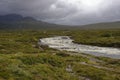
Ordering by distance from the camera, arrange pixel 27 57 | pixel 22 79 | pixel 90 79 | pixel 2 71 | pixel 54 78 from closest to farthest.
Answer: pixel 22 79
pixel 2 71
pixel 54 78
pixel 90 79
pixel 27 57

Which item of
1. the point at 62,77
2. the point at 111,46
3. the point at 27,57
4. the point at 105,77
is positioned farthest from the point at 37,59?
the point at 111,46

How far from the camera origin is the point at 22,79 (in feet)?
78.9

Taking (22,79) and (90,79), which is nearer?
(22,79)

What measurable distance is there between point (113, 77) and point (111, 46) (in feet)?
276

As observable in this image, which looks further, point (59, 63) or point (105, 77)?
point (59, 63)

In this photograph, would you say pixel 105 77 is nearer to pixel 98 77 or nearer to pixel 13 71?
pixel 98 77

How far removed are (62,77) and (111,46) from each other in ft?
292

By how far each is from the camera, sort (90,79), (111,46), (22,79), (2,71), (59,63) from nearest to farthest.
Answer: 1. (22,79)
2. (2,71)
3. (90,79)
4. (59,63)
5. (111,46)

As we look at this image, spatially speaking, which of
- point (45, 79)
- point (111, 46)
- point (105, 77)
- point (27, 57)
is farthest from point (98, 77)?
point (111, 46)

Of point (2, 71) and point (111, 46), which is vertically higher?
point (2, 71)

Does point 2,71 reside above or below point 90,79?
above

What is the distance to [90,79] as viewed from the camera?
104 feet

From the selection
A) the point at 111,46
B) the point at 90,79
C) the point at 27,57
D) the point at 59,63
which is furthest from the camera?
the point at 111,46

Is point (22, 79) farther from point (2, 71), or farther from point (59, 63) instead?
point (59, 63)
